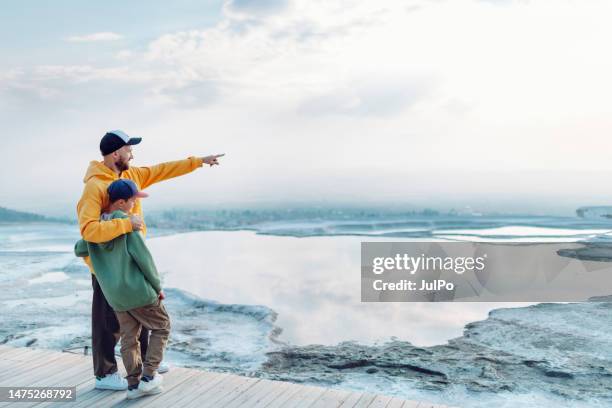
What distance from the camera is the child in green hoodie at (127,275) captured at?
9.35 ft

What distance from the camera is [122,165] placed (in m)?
3.10

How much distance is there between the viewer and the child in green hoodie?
285cm

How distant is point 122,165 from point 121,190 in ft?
1.00

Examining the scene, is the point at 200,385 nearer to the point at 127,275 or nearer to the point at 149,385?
the point at 149,385

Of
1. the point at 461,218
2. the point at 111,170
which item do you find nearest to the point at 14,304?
the point at 111,170

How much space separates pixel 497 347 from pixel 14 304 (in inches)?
246

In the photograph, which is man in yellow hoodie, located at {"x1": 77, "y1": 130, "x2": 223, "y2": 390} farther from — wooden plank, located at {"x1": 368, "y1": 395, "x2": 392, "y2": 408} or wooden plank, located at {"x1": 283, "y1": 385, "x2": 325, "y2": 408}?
wooden plank, located at {"x1": 368, "y1": 395, "x2": 392, "y2": 408}

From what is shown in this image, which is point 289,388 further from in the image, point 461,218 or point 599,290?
point 461,218

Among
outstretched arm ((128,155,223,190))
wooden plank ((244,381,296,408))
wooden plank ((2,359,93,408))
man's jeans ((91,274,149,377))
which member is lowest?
wooden plank ((244,381,296,408))

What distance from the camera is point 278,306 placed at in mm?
7762

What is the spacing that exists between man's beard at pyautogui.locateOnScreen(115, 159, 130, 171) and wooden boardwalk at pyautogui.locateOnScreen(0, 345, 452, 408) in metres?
1.32

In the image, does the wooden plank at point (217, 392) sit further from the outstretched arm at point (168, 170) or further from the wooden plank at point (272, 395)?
the outstretched arm at point (168, 170)

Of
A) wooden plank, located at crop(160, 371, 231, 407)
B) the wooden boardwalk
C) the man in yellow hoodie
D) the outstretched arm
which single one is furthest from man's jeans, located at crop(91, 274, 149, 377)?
the outstretched arm

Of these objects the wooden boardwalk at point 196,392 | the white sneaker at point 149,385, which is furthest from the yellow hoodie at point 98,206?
the wooden boardwalk at point 196,392
